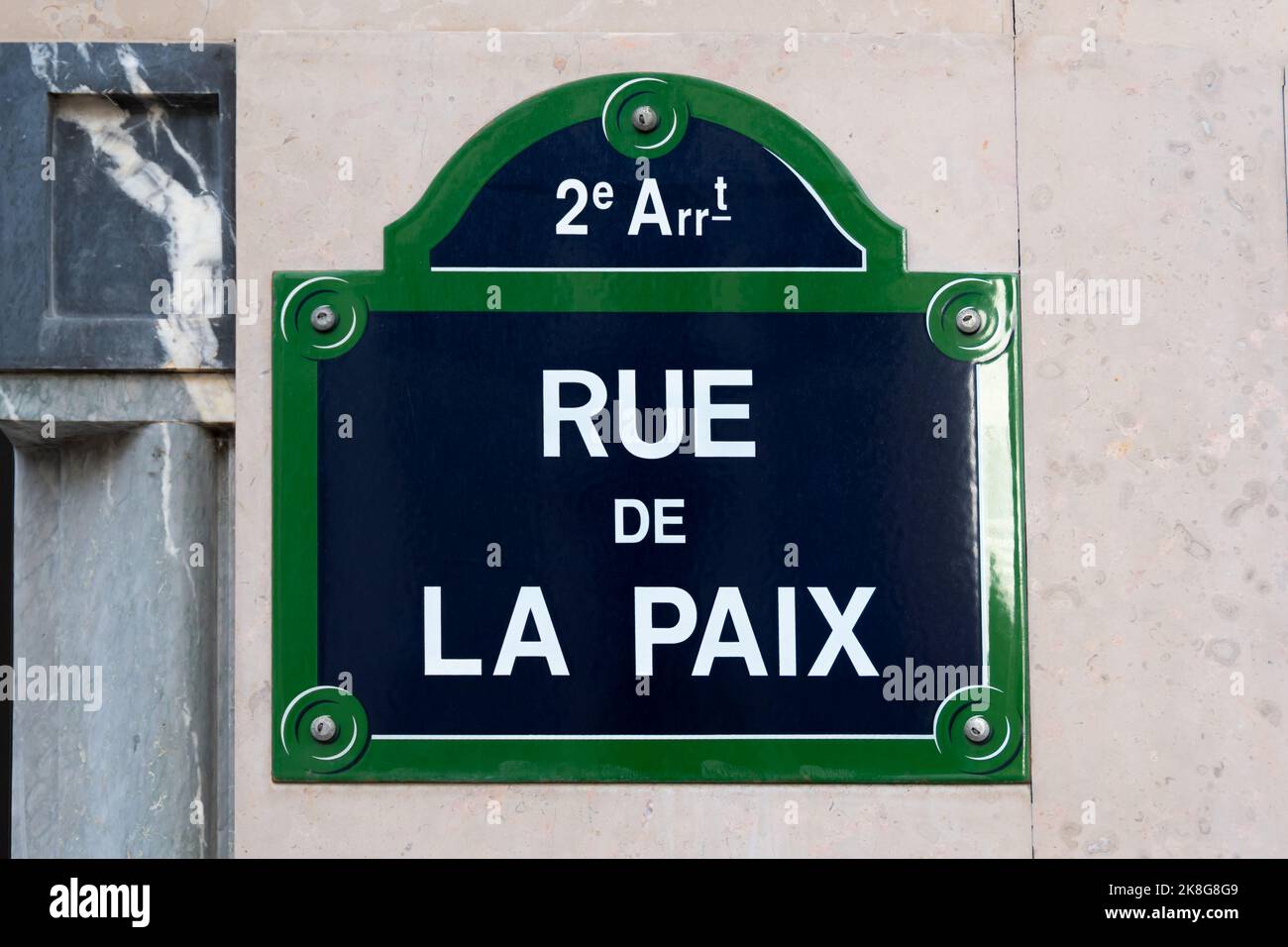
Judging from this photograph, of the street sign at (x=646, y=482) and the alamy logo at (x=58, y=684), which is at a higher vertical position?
the street sign at (x=646, y=482)

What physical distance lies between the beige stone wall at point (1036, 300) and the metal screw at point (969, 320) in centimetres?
10

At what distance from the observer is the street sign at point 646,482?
2482 mm

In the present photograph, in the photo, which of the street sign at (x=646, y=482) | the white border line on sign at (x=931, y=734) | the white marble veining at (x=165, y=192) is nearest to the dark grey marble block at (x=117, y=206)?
the white marble veining at (x=165, y=192)

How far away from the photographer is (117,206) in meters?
2.59

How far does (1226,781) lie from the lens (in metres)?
2.51

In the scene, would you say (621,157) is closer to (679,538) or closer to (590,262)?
(590,262)

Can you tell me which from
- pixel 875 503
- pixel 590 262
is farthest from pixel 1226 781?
pixel 590 262

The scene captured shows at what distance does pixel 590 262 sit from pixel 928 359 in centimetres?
68

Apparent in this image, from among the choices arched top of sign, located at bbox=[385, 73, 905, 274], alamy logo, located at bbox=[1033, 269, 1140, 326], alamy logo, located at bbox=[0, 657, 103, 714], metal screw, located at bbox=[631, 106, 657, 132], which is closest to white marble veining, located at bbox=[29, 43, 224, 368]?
arched top of sign, located at bbox=[385, 73, 905, 274]
